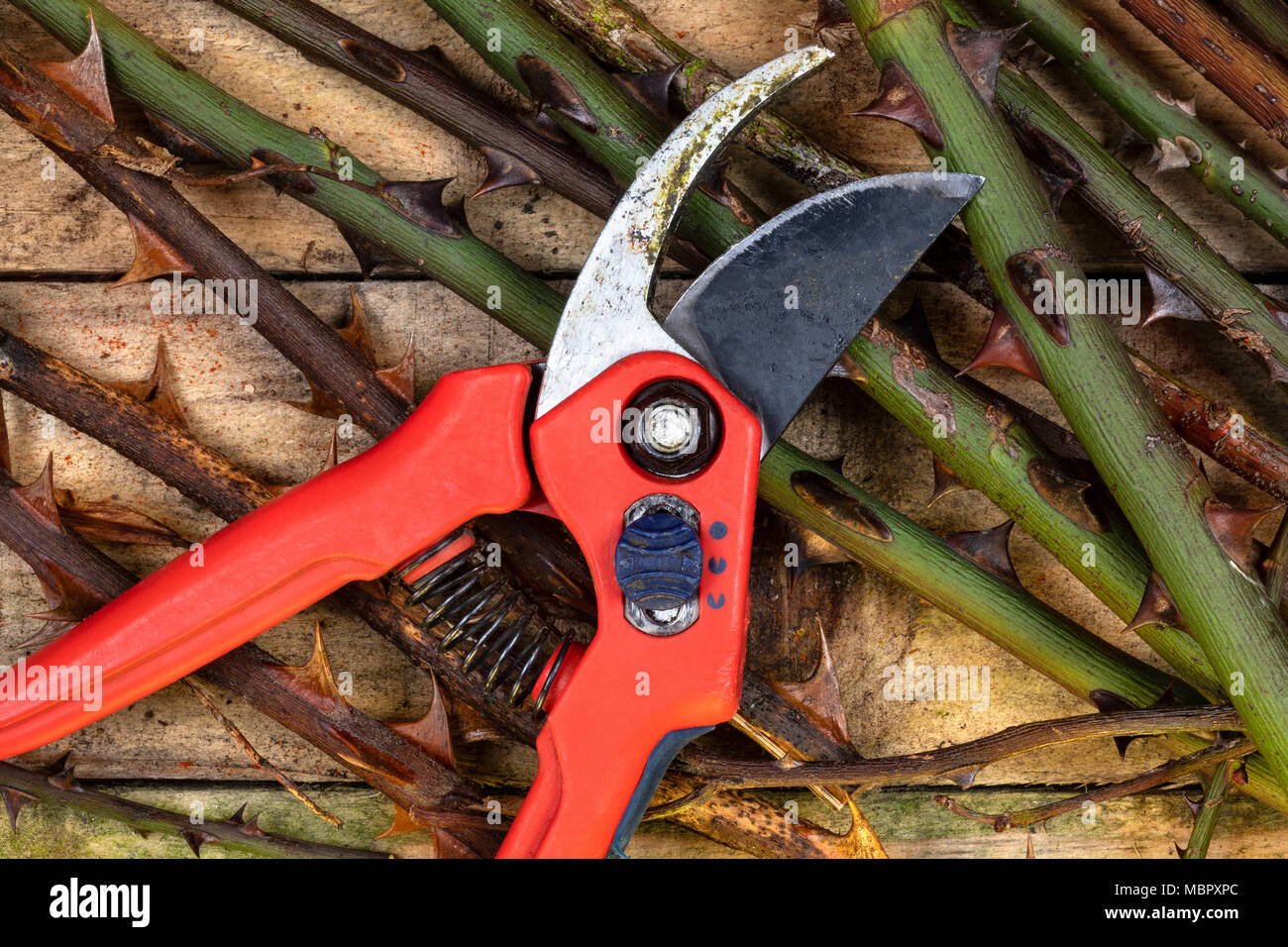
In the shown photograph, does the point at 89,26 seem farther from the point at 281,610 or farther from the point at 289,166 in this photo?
the point at 281,610

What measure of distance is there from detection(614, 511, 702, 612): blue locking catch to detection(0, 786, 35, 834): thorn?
71cm

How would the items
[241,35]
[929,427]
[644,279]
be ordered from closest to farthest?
[644,279], [929,427], [241,35]

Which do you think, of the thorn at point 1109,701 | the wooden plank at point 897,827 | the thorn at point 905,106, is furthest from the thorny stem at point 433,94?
the wooden plank at point 897,827

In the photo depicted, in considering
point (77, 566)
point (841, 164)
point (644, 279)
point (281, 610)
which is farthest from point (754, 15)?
point (77, 566)

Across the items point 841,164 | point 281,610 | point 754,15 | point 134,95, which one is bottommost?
point 281,610

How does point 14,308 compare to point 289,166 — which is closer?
point 289,166

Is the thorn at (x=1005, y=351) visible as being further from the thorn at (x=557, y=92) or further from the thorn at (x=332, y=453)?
the thorn at (x=332, y=453)

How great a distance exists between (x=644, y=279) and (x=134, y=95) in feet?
1.77

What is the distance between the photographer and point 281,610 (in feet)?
2.63

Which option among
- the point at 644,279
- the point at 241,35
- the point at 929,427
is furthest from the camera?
the point at 241,35

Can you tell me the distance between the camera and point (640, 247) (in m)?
→ 0.79

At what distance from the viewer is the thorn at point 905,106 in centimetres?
84

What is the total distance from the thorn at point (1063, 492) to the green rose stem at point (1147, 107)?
349mm

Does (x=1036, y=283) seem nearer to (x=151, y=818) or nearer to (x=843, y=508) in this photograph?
(x=843, y=508)
